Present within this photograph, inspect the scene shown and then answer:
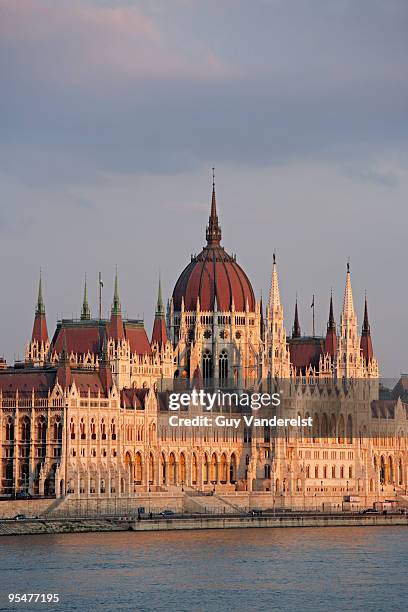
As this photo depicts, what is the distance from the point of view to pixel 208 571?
160 m

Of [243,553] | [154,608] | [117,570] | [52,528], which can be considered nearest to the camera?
[154,608]

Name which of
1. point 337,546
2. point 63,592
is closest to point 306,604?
point 63,592

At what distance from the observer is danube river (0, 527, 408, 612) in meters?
146

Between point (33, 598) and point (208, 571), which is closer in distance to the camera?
point (33, 598)

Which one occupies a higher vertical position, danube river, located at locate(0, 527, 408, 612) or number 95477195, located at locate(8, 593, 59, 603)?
danube river, located at locate(0, 527, 408, 612)

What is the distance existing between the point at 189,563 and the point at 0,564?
40.2 ft

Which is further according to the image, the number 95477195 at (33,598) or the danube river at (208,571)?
A: the danube river at (208,571)

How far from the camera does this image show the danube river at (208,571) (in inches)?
5748

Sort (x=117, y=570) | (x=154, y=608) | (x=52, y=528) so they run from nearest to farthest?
(x=154, y=608) < (x=117, y=570) < (x=52, y=528)

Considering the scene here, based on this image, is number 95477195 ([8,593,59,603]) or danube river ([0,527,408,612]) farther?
danube river ([0,527,408,612])

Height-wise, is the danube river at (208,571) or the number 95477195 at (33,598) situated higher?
the danube river at (208,571)

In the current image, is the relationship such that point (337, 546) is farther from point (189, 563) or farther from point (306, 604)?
point (306, 604)

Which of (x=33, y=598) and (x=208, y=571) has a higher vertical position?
(x=208, y=571)

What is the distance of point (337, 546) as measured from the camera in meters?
181
